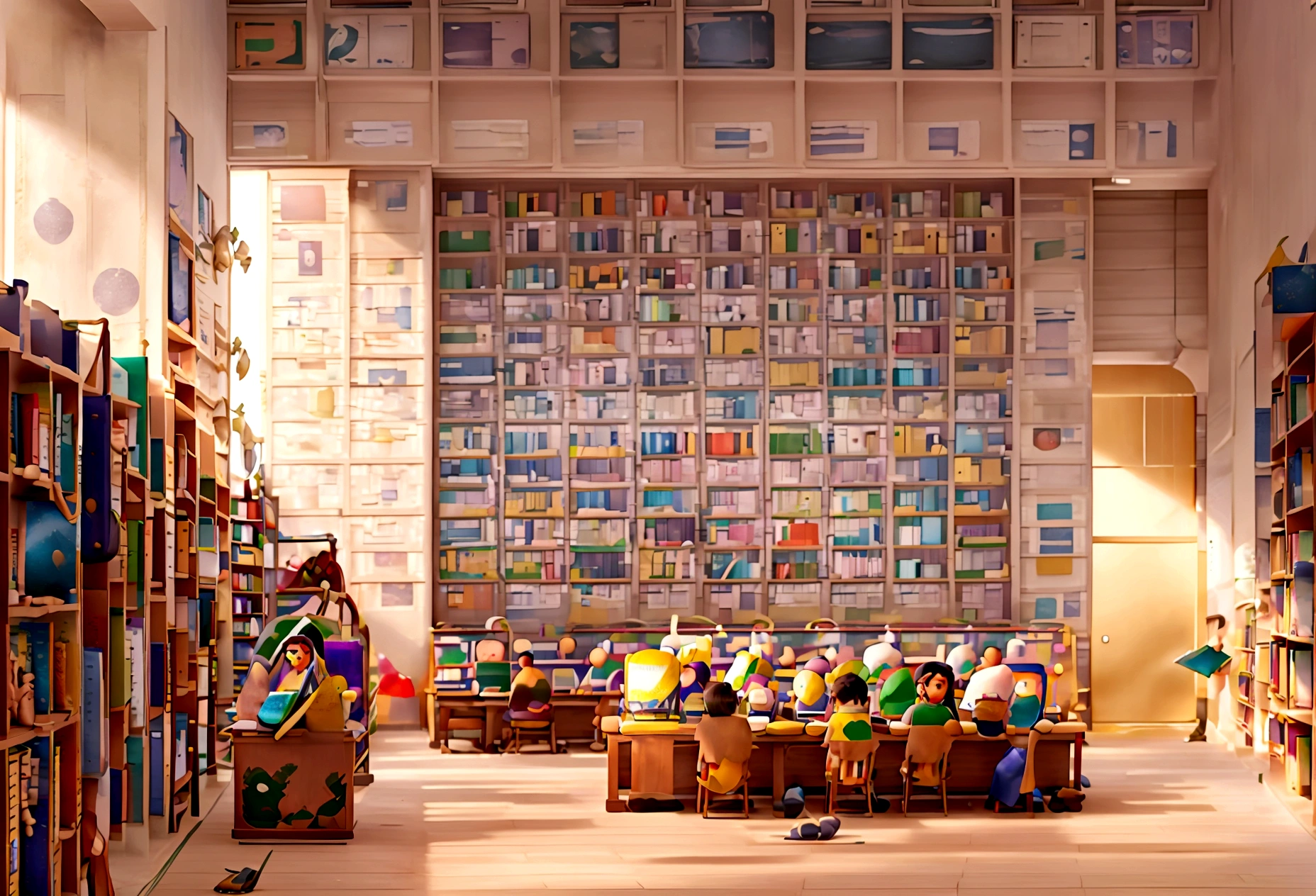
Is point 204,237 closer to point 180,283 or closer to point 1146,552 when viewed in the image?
point 180,283

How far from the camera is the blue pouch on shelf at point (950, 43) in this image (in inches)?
409

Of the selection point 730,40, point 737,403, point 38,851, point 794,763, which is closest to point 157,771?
point 38,851

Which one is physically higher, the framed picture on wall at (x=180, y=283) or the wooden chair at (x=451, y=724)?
the framed picture on wall at (x=180, y=283)

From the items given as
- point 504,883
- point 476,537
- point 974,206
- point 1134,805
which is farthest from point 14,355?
point 974,206

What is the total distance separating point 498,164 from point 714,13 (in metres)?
1.93

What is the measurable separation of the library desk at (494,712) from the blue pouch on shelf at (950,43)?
5.09 meters

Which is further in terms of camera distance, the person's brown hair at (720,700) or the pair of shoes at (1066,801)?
the pair of shoes at (1066,801)

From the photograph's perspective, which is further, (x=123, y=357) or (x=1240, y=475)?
(x=1240, y=475)

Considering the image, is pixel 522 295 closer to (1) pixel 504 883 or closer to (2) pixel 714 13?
(2) pixel 714 13

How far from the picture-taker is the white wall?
26.6 ft

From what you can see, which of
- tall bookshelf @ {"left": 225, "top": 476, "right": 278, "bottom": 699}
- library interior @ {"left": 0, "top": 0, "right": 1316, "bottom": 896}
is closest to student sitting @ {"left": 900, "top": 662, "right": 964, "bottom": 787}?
library interior @ {"left": 0, "top": 0, "right": 1316, "bottom": 896}

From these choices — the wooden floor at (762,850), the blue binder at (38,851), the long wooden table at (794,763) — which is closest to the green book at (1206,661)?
the wooden floor at (762,850)

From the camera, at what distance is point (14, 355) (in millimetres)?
4117

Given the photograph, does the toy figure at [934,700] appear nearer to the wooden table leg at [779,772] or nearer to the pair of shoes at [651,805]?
the wooden table leg at [779,772]
